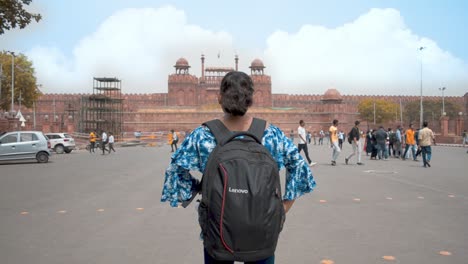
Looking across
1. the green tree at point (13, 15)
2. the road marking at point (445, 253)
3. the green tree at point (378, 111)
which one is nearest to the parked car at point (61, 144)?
the green tree at point (13, 15)

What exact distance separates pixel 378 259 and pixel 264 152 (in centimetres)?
244

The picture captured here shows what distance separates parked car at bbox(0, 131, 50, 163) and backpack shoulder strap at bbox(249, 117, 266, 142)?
16.3 metres

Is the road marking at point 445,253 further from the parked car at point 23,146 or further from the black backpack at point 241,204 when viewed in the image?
the parked car at point 23,146

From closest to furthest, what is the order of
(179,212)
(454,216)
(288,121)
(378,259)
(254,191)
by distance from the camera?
(254,191) → (378,259) → (454,216) → (179,212) → (288,121)

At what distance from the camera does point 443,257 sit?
4000 mm

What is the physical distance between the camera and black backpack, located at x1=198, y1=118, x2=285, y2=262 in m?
1.91

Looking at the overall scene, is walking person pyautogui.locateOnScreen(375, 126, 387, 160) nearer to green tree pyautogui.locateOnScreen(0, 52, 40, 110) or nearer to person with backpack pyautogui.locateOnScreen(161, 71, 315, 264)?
person with backpack pyautogui.locateOnScreen(161, 71, 315, 264)

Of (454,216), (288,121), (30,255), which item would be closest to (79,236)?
(30,255)

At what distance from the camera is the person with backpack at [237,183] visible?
6.27ft

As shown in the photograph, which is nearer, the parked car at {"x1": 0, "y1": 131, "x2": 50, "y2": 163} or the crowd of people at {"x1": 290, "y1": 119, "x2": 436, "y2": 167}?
the crowd of people at {"x1": 290, "y1": 119, "x2": 436, "y2": 167}

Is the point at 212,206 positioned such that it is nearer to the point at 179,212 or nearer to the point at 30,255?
the point at 30,255

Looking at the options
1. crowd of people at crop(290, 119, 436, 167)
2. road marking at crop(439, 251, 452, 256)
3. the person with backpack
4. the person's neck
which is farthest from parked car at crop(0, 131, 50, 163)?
the person's neck

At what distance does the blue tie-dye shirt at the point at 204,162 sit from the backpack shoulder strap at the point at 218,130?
0.03m

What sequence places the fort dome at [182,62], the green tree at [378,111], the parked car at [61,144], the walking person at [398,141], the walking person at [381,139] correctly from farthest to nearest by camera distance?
the fort dome at [182,62] < the green tree at [378,111] < the parked car at [61,144] < the walking person at [398,141] < the walking person at [381,139]
